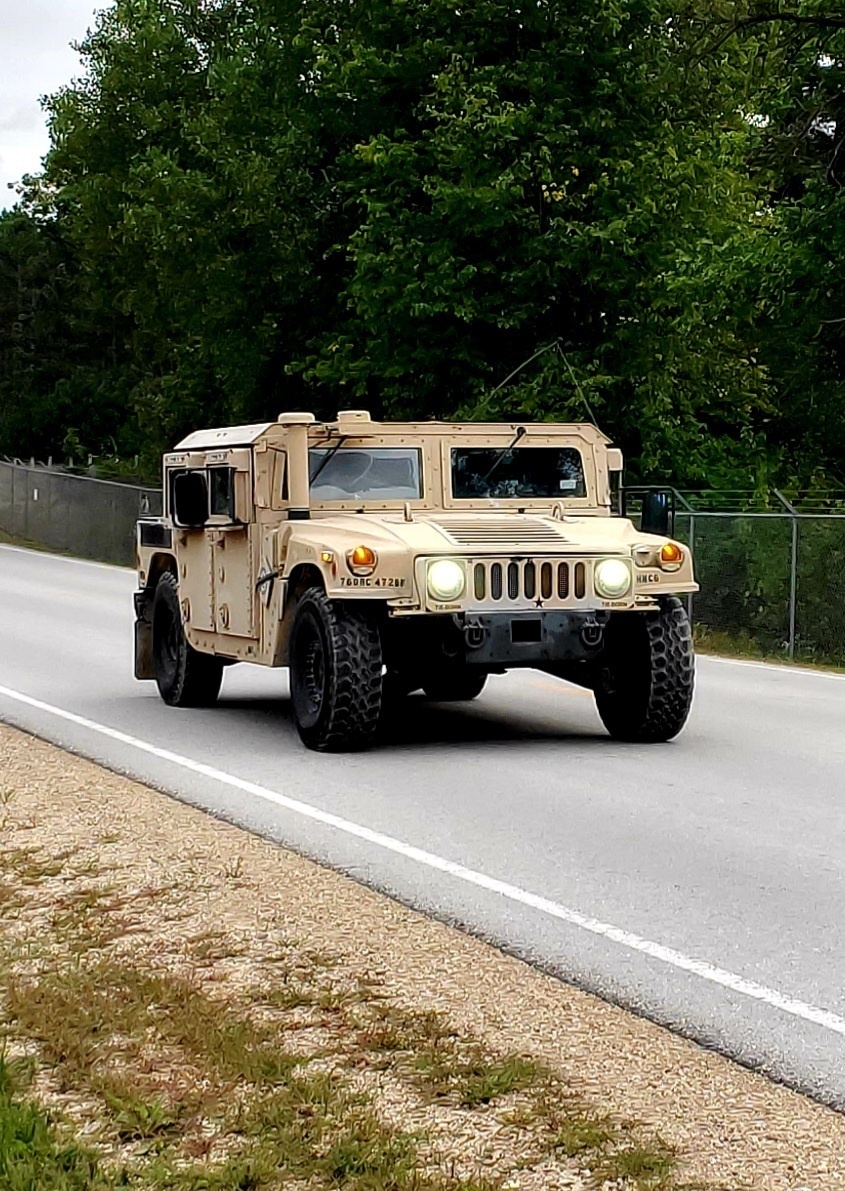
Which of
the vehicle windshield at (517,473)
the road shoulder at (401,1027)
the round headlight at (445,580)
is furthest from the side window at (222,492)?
the road shoulder at (401,1027)

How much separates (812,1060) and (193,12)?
140ft

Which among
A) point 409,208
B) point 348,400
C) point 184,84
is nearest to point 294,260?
point 348,400

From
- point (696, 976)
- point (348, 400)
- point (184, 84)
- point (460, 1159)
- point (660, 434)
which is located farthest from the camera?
point (184, 84)

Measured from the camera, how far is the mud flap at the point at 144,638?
623 inches

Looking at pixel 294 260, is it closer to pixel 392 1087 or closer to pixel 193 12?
pixel 193 12

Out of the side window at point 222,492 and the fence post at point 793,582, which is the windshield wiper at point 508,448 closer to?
the side window at point 222,492

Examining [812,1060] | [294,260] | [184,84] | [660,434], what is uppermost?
[184,84]

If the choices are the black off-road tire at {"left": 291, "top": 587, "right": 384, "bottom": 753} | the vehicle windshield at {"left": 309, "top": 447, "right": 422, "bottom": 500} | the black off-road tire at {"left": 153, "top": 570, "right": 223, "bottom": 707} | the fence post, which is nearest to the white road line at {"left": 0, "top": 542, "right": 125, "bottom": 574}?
the fence post

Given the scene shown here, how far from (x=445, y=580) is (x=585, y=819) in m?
2.46

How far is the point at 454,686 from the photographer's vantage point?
49.5 feet

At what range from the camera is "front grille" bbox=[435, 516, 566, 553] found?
12266mm

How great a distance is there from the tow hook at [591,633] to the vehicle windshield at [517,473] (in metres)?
1.88

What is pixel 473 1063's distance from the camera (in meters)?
5.65

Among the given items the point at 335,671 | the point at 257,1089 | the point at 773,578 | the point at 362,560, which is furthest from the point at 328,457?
the point at 773,578
